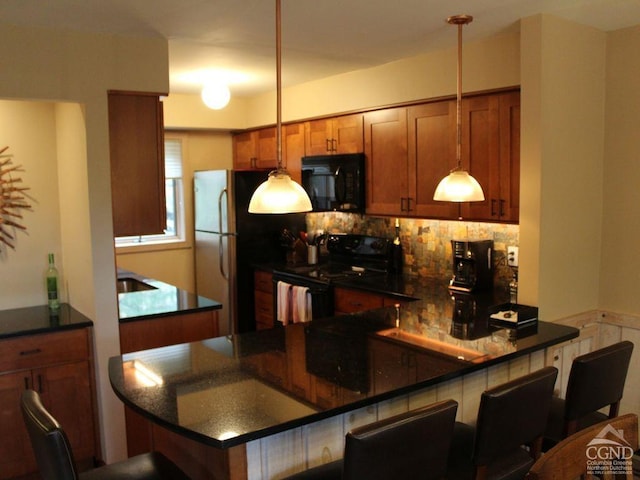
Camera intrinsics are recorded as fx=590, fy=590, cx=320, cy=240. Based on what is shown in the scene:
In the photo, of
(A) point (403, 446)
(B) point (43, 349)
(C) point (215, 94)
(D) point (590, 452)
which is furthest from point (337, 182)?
(D) point (590, 452)

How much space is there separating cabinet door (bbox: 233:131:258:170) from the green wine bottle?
8.20 feet

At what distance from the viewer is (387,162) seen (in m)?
4.20

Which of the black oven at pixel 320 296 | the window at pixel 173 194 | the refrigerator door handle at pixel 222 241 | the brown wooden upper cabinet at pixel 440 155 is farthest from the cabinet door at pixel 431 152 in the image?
the window at pixel 173 194

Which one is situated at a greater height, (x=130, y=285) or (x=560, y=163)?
(x=560, y=163)

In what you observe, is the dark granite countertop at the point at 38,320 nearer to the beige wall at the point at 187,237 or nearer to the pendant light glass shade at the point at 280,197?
the pendant light glass shade at the point at 280,197

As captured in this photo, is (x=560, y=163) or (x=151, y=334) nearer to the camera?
(x=560, y=163)

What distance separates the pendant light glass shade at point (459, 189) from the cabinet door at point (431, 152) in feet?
2.91

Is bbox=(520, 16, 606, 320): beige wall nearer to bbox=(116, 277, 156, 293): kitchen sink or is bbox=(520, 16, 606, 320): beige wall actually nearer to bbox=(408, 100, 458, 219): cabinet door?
bbox=(408, 100, 458, 219): cabinet door

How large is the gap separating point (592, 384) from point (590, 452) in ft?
2.28

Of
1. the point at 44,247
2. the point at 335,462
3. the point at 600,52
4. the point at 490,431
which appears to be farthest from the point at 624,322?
the point at 44,247

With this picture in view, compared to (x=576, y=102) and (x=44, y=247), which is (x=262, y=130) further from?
(x=576, y=102)

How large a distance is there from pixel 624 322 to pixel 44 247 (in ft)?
11.4

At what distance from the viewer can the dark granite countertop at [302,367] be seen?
1.81 metres

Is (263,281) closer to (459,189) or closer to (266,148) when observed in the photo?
(266,148)
